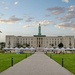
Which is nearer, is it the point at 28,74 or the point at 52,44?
the point at 28,74

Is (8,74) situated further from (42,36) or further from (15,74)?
(42,36)

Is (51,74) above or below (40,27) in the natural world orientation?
below

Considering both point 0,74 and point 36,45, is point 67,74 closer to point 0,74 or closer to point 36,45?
point 0,74

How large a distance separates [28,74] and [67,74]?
2691mm

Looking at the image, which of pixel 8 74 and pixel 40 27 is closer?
pixel 8 74

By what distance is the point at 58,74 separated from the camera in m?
15.5

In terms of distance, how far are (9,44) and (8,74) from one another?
18610 cm

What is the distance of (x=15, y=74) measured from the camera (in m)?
15.2

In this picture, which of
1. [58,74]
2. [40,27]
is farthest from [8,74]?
[40,27]

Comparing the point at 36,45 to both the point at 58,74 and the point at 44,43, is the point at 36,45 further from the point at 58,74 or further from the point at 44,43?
the point at 58,74

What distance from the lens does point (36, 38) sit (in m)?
198

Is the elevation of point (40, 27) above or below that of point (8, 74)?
above

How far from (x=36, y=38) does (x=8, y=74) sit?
183 m

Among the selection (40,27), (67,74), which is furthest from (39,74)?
(40,27)
